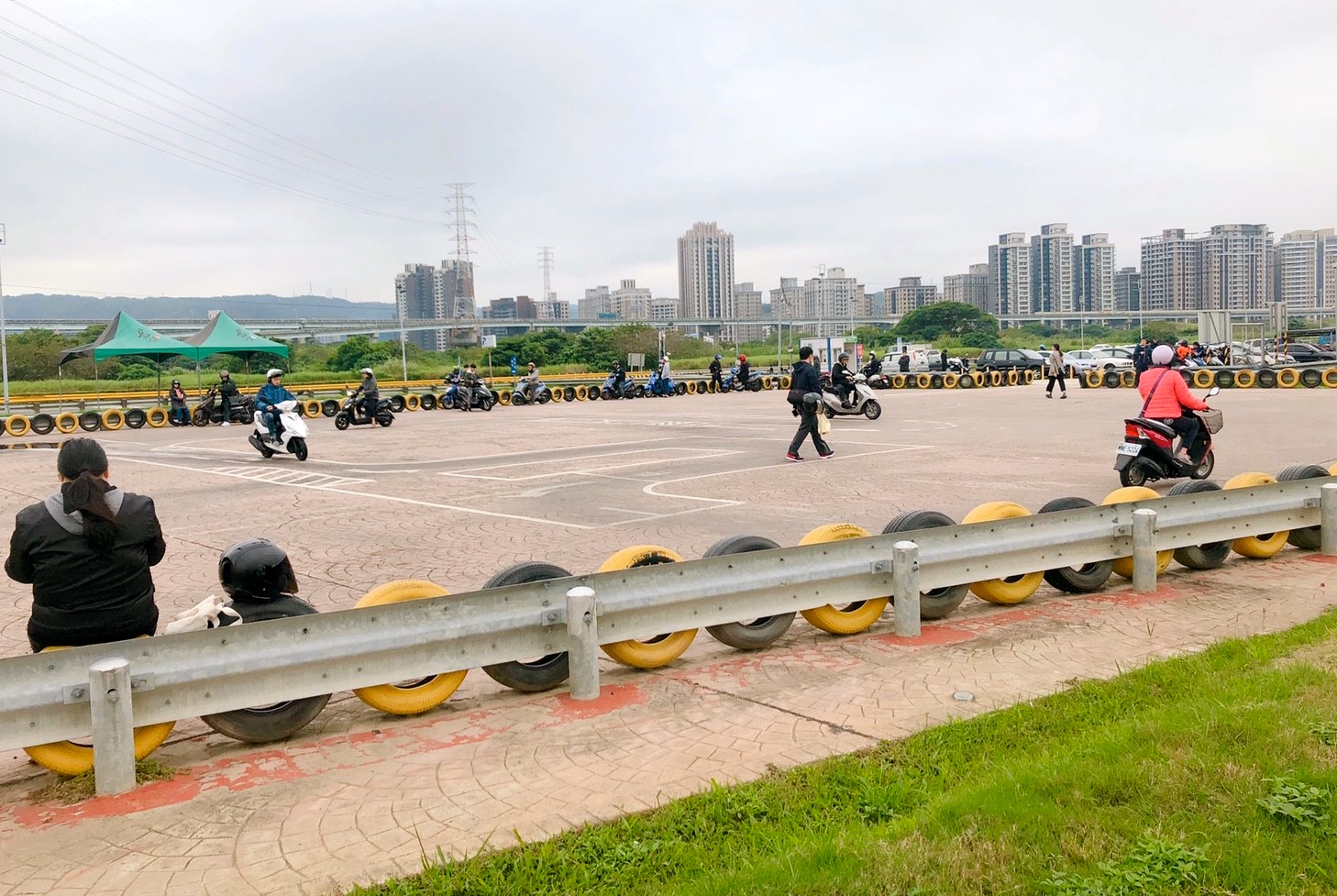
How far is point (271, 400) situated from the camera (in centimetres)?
1922

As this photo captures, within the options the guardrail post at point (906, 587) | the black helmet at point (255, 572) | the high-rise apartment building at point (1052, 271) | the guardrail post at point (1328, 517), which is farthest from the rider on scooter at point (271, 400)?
the high-rise apartment building at point (1052, 271)

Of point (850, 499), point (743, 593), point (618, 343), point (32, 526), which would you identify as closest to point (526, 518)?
point (850, 499)

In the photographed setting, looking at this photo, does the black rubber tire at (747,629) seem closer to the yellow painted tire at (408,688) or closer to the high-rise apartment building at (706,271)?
the yellow painted tire at (408,688)

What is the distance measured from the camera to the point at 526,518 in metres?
11.0

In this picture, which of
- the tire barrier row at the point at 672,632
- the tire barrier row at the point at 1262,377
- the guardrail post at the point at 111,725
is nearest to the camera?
the guardrail post at the point at 111,725

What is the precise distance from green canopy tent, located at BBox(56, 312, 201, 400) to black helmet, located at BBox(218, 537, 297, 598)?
1207 inches

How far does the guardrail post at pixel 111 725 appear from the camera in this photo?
13.1 ft

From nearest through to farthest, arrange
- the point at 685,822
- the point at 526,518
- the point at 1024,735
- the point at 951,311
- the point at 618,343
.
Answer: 1. the point at 685,822
2. the point at 1024,735
3. the point at 526,518
4. the point at 618,343
5. the point at 951,311

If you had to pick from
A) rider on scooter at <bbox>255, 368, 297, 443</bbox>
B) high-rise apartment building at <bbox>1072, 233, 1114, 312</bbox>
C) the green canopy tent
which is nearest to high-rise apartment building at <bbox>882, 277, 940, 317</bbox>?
high-rise apartment building at <bbox>1072, 233, 1114, 312</bbox>

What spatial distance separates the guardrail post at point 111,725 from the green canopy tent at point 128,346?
103 feet

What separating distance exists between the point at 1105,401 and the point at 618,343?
174ft

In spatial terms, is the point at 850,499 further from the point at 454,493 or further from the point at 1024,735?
the point at 1024,735

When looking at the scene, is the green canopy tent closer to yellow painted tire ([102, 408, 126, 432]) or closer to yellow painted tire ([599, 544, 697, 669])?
yellow painted tire ([102, 408, 126, 432])

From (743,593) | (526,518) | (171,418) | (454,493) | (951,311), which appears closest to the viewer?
(743,593)
